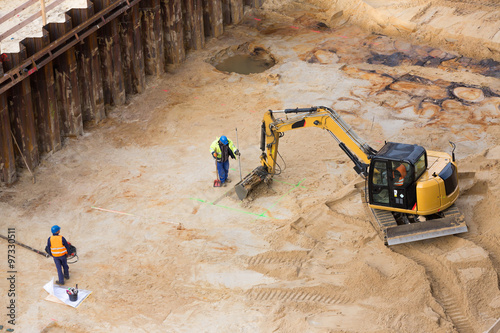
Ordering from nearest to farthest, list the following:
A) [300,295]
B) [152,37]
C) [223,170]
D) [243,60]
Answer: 1. [300,295]
2. [223,170]
3. [152,37]
4. [243,60]

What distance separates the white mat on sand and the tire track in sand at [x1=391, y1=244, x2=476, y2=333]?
6.39 meters

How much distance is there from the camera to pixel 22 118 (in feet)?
55.9

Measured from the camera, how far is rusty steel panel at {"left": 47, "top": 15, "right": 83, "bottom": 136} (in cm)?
1761

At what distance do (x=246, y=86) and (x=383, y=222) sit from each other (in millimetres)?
9493

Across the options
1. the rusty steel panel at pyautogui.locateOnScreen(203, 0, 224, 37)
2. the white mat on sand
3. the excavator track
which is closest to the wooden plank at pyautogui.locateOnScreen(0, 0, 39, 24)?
the rusty steel panel at pyautogui.locateOnScreen(203, 0, 224, 37)

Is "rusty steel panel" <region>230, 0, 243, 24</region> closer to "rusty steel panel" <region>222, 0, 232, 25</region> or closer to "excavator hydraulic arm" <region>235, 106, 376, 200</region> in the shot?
"rusty steel panel" <region>222, 0, 232, 25</region>

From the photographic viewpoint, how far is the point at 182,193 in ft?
55.2

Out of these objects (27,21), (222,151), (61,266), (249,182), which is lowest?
(249,182)


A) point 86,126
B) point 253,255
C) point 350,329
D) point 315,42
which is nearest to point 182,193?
point 253,255

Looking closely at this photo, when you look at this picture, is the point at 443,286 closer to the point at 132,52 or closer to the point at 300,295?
the point at 300,295

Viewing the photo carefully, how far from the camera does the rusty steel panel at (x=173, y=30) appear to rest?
2248cm

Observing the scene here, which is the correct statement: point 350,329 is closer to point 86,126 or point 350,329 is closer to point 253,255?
point 253,255

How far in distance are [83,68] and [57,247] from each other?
301 inches

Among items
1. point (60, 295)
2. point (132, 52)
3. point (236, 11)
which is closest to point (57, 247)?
point (60, 295)
